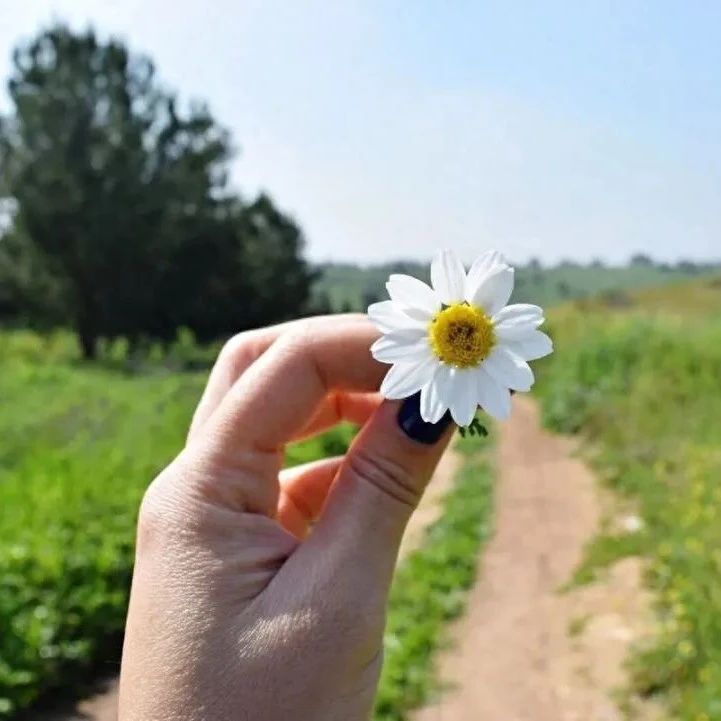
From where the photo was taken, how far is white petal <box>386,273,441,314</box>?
1.19 metres

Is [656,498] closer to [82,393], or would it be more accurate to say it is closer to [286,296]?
[82,393]

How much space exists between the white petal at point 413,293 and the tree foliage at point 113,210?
24.3 m

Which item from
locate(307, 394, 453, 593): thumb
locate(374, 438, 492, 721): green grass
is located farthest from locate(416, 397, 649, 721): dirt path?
locate(307, 394, 453, 593): thumb

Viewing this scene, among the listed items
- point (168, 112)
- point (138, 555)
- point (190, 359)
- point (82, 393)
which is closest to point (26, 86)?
point (168, 112)

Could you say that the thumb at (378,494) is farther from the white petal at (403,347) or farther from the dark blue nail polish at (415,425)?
the white petal at (403,347)

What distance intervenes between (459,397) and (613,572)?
542cm

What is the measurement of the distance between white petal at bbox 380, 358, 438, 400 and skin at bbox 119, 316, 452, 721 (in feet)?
1.04

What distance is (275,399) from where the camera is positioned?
157 cm

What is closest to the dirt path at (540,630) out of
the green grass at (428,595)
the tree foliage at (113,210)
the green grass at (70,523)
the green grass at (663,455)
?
the green grass at (428,595)

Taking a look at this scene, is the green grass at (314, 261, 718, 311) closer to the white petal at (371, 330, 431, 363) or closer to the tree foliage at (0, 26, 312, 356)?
the tree foliage at (0, 26, 312, 356)

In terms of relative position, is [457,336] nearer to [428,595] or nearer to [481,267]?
[481,267]

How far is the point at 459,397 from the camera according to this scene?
3.76 ft

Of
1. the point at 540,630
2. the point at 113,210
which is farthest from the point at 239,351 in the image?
the point at 113,210

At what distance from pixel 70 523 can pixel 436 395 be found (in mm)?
5834
